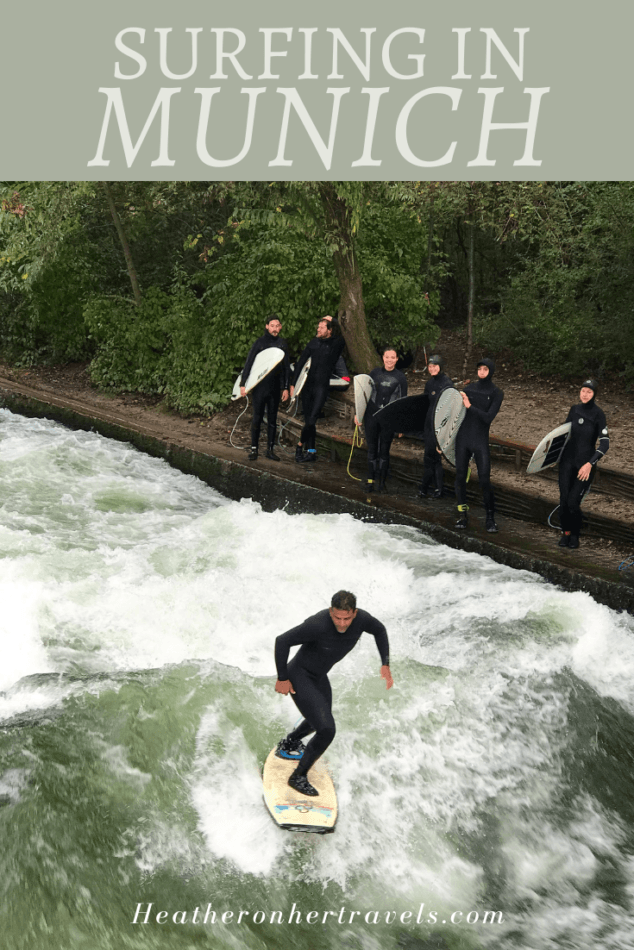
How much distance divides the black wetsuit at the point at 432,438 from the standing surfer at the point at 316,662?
4.43 metres

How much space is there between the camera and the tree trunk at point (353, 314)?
12797 millimetres

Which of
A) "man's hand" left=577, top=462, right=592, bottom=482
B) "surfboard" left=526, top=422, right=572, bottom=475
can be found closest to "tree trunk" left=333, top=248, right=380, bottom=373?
"surfboard" left=526, top=422, right=572, bottom=475

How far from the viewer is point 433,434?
9.27 m

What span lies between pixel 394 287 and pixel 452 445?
5.36m

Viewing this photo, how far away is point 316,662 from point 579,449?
3.99m

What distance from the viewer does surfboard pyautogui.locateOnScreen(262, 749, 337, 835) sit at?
5.11m

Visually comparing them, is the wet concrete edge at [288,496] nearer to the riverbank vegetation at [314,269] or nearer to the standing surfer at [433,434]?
the standing surfer at [433,434]

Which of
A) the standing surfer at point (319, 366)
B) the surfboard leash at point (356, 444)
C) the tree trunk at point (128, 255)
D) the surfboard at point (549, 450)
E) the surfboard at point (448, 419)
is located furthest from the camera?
the tree trunk at point (128, 255)

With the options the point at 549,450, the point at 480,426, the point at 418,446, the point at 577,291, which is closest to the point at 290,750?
the point at 480,426

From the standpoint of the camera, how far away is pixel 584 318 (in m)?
13.7

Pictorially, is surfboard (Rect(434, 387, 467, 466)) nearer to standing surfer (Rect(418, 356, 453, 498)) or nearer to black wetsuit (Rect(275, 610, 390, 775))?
standing surfer (Rect(418, 356, 453, 498))

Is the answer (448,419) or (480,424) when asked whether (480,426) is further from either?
(448,419)

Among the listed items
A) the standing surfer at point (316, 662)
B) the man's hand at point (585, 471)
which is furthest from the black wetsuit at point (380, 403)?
the standing surfer at point (316, 662)

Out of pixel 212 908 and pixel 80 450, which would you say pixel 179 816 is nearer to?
pixel 212 908
